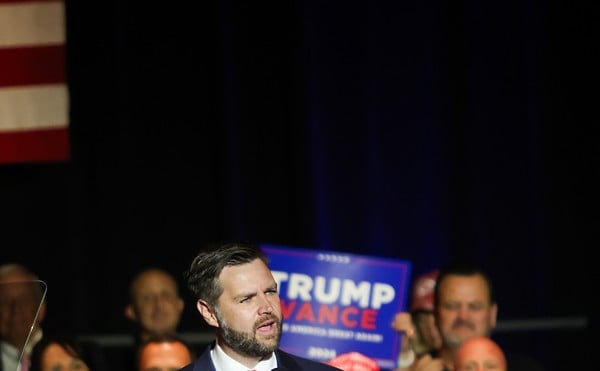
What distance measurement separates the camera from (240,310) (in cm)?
291

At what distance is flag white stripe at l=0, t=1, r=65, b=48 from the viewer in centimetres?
586

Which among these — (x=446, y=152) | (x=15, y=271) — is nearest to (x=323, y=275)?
(x=15, y=271)

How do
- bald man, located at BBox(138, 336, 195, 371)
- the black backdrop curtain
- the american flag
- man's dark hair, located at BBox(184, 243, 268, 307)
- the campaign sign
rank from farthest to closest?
the black backdrop curtain → the american flag → the campaign sign → bald man, located at BBox(138, 336, 195, 371) → man's dark hair, located at BBox(184, 243, 268, 307)

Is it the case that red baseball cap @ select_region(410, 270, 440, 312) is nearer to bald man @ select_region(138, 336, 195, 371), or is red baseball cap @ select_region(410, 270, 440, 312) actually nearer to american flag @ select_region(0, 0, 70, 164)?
bald man @ select_region(138, 336, 195, 371)

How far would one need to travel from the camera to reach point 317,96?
20.0 feet

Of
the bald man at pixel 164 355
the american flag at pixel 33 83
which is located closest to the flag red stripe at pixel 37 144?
the american flag at pixel 33 83

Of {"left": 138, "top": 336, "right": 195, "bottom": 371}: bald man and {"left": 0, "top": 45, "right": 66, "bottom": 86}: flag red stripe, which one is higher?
{"left": 0, "top": 45, "right": 66, "bottom": 86}: flag red stripe

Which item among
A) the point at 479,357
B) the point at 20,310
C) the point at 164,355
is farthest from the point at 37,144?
the point at 20,310

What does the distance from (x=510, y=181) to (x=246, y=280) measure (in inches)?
138

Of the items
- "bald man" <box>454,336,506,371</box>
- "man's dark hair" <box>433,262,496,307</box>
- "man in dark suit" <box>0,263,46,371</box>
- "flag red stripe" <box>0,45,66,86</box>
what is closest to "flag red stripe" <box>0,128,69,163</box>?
"flag red stripe" <box>0,45,66,86</box>

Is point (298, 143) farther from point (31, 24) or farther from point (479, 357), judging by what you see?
point (479, 357)

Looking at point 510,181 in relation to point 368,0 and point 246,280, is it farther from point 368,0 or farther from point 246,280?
point 246,280

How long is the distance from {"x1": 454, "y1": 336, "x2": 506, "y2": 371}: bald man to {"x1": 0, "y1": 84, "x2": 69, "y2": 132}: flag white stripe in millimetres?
2394

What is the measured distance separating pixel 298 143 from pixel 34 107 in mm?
1186
